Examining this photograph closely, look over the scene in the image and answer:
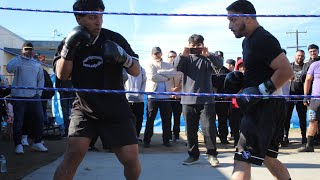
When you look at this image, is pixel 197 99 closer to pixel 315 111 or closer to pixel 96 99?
pixel 315 111

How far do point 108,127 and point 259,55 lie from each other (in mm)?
1188

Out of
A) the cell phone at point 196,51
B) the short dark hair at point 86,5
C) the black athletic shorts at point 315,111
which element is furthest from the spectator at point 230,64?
the short dark hair at point 86,5

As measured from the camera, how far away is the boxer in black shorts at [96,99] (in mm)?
2883

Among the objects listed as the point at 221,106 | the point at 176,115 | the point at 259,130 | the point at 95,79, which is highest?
the point at 95,79

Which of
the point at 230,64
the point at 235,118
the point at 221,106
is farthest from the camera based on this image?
the point at 230,64

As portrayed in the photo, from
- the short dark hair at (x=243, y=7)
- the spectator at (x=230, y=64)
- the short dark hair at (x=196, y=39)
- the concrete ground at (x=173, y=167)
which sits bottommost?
the concrete ground at (x=173, y=167)

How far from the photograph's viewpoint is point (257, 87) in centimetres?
287

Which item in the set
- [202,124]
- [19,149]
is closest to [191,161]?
[202,124]

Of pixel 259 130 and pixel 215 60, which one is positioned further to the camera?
pixel 215 60

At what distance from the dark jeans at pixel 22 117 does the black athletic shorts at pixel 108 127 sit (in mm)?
3415

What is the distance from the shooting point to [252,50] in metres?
2.93

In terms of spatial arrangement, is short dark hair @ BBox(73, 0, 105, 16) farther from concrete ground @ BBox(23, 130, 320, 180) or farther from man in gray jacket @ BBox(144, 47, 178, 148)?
man in gray jacket @ BBox(144, 47, 178, 148)

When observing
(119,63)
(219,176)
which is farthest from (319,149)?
(119,63)

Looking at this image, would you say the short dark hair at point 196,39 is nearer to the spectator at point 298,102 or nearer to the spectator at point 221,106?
the spectator at point 221,106
